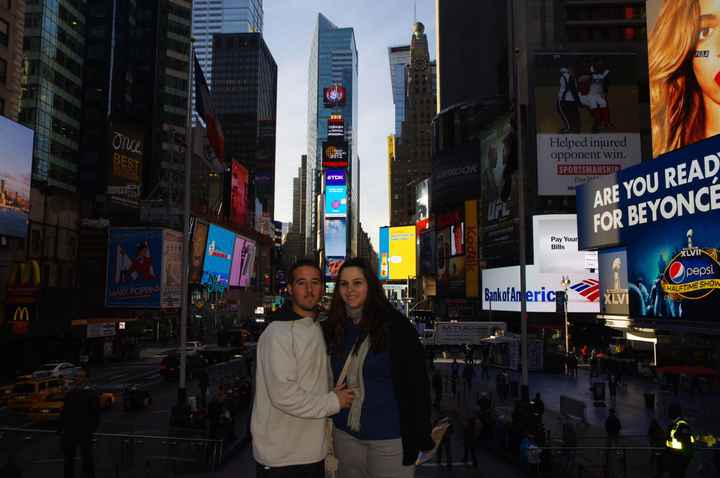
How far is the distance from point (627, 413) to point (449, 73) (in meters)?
90.5

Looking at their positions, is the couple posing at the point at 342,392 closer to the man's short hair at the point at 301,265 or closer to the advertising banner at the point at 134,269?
the man's short hair at the point at 301,265

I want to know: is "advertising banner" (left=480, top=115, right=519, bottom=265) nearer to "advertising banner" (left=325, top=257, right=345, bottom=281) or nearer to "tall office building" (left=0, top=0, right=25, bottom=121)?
"tall office building" (left=0, top=0, right=25, bottom=121)

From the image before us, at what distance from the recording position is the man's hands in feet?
12.9

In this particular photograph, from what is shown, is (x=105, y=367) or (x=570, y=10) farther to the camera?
(x=570, y=10)

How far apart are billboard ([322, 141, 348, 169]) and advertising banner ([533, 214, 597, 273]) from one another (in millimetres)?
114379

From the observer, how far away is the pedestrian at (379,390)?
397cm

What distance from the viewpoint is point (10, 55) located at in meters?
42.8

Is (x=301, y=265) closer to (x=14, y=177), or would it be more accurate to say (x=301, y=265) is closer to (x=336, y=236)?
(x=14, y=177)

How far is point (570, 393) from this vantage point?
99.6 feet

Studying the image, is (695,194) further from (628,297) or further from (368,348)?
(368,348)

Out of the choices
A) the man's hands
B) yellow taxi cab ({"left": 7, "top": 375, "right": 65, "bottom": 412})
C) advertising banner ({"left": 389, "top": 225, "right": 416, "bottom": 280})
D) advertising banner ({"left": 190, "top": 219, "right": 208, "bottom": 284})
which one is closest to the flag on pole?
yellow taxi cab ({"left": 7, "top": 375, "right": 65, "bottom": 412})

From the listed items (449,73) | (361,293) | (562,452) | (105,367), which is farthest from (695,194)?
(449,73)

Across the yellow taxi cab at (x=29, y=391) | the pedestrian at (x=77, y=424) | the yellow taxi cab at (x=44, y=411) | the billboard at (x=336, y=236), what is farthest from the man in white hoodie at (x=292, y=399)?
the billboard at (x=336, y=236)

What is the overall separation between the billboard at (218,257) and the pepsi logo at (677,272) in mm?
42605
